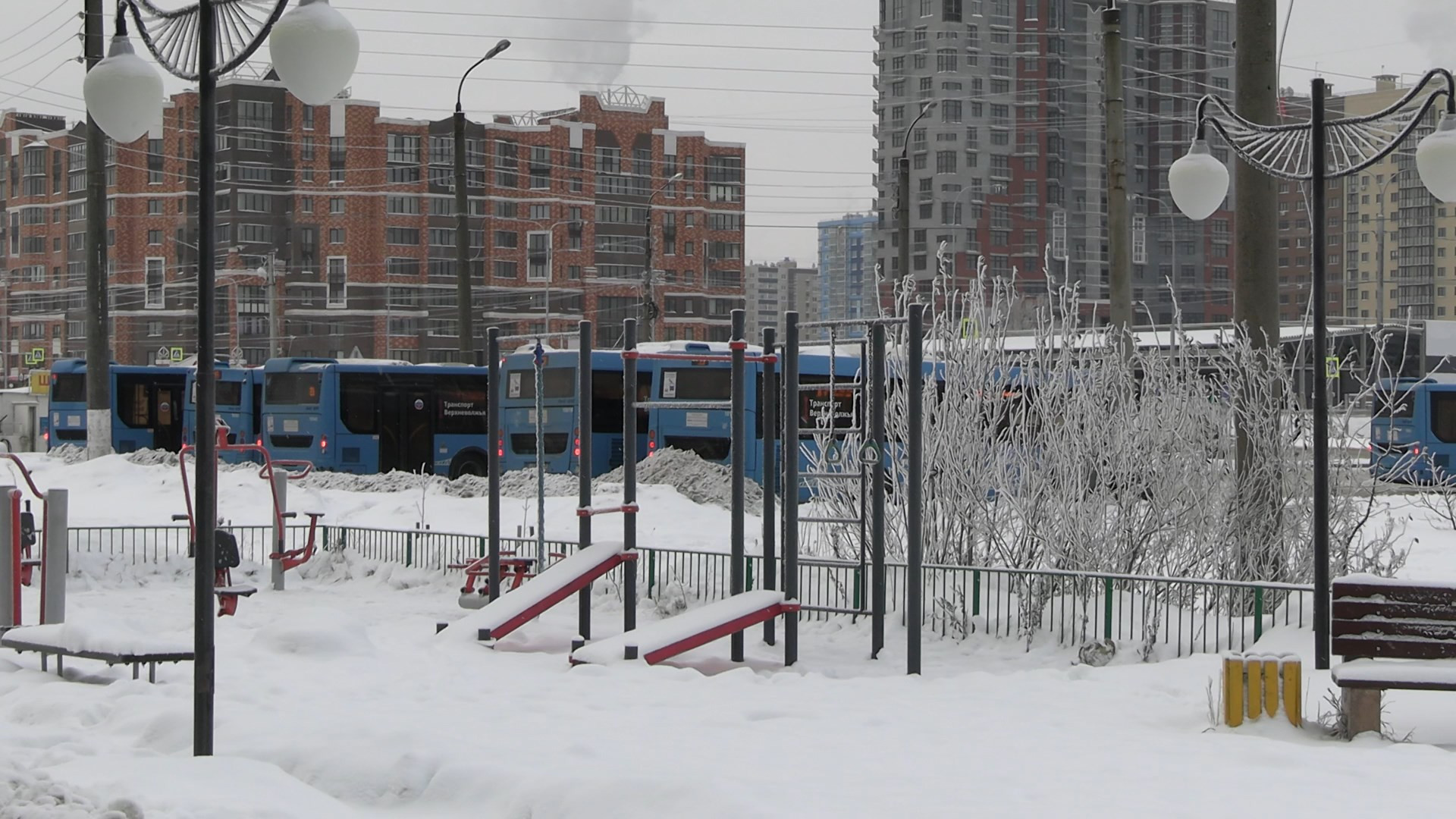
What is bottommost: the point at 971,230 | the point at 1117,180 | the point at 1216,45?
the point at 1117,180

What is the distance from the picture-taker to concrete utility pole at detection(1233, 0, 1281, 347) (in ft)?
45.7

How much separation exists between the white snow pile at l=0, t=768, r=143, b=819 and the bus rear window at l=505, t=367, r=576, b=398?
786 inches

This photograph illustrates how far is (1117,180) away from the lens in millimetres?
20281

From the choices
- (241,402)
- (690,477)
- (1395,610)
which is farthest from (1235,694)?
(241,402)

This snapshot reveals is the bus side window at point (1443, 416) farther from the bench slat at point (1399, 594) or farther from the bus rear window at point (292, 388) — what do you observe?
the bench slat at point (1399, 594)

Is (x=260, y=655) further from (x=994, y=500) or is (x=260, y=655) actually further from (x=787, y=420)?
(x=994, y=500)

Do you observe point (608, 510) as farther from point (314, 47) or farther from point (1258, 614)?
point (314, 47)

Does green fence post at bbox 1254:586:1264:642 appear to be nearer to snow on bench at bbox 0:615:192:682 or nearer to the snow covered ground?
the snow covered ground

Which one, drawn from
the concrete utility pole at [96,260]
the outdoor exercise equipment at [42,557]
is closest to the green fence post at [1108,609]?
the outdoor exercise equipment at [42,557]

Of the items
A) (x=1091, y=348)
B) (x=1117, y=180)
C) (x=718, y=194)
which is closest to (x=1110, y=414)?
(x=1091, y=348)

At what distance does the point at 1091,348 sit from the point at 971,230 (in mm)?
100510

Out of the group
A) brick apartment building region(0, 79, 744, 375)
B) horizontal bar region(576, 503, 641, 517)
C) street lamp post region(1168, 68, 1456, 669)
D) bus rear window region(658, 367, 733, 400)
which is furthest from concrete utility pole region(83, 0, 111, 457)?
brick apartment building region(0, 79, 744, 375)

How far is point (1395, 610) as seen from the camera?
31.0 ft

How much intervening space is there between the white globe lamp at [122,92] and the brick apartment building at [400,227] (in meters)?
83.1
